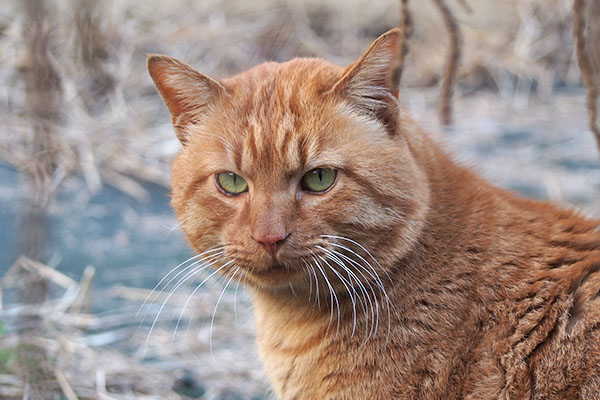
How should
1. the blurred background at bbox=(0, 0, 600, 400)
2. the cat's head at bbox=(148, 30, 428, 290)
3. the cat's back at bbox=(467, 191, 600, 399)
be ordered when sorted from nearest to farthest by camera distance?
1. the cat's back at bbox=(467, 191, 600, 399)
2. the cat's head at bbox=(148, 30, 428, 290)
3. the blurred background at bbox=(0, 0, 600, 400)

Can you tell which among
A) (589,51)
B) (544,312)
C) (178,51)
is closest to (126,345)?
(544,312)

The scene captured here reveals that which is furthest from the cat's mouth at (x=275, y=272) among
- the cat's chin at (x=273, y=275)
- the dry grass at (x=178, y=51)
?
the dry grass at (x=178, y=51)

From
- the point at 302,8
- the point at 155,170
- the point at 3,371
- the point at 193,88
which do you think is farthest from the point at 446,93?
the point at 302,8

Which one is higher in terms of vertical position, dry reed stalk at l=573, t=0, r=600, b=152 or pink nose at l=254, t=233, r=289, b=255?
dry reed stalk at l=573, t=0, r=600, b=152

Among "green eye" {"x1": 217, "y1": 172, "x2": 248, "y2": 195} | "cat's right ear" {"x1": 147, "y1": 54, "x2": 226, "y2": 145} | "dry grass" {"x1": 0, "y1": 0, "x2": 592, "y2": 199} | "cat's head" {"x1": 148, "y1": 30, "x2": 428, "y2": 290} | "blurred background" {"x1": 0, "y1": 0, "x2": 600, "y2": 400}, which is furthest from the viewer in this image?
"dry grass" {"x1": 0, "y1": 0, "x2": 592, "y2": 199}

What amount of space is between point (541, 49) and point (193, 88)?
5.18 metres

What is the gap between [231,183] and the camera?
2.39 metres

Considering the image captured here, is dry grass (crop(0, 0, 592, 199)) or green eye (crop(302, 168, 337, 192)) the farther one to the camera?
dry grass (crop(0, 0, 592, 199))

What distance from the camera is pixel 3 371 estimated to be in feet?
10.2

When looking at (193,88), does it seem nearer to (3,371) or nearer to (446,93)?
(446,93)

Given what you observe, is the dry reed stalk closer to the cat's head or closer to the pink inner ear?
the cat's head

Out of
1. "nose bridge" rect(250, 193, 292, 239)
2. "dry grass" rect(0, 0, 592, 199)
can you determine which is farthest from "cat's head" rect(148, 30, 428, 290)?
"dry grass" rect(0, 0, 592, 199)

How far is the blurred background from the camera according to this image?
10.4ft

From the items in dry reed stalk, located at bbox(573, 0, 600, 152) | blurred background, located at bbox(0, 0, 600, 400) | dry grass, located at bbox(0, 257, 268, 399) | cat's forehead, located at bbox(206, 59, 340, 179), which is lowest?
dry grass, located at bbox(0, 257, 268, 399)
